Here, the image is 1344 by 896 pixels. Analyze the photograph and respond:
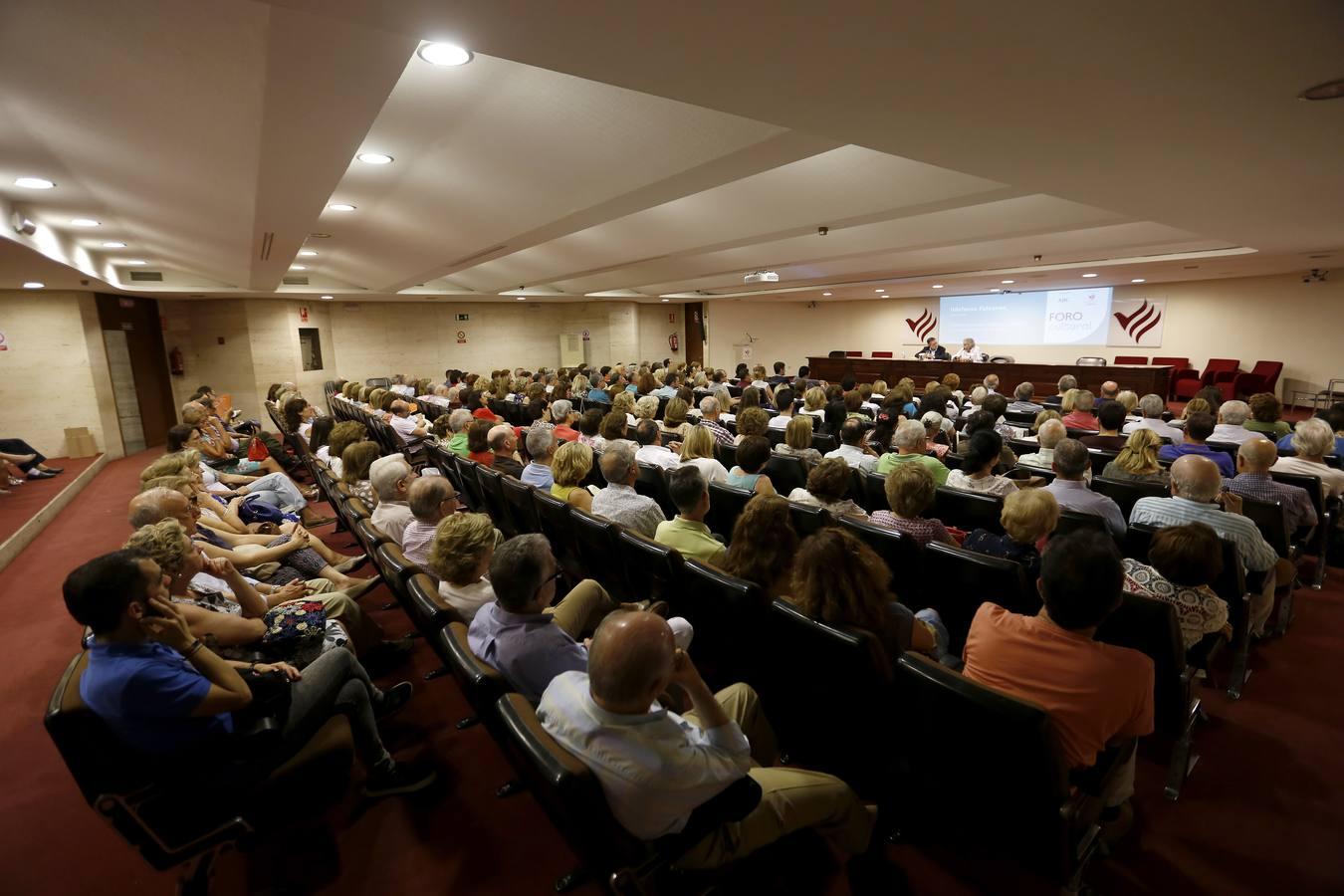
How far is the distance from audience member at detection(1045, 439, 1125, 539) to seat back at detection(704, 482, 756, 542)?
1638 millimetres

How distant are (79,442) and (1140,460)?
44.2 feet

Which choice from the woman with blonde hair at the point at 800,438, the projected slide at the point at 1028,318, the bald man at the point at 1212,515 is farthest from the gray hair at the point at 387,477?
the projected slide at the point at 1028,318

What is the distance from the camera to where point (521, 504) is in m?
3.77

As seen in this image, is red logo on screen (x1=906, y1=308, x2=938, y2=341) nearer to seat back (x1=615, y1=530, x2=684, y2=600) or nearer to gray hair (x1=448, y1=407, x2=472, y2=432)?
gray hair (x1=448, y1=407, x2=472, y2=432)

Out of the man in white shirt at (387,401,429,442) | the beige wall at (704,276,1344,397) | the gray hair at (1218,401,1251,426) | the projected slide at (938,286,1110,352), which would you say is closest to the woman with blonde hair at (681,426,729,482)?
the man in white shirt at (387,401,429,442)

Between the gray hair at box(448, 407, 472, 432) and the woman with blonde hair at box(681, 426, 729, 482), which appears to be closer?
the woman with blonde hair at box(681, 426, 729, 482)

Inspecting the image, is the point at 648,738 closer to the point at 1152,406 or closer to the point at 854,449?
the point at 854,449

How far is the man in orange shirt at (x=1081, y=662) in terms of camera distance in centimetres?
152

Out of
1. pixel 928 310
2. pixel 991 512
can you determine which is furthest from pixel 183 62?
pixel 928 310

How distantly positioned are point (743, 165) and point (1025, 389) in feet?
17.7

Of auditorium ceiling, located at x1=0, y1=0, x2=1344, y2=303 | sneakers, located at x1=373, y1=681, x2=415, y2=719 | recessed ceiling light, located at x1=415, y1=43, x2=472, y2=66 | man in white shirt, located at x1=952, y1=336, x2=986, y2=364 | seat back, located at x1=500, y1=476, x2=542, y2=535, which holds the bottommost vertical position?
sneakers, located at x1=373, y1=681, x2=415, y2=719

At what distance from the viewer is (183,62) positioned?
89.0 inches

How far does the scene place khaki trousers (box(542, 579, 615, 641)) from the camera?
2543 millimetres

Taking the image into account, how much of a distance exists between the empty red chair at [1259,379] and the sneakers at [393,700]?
1497 cm
